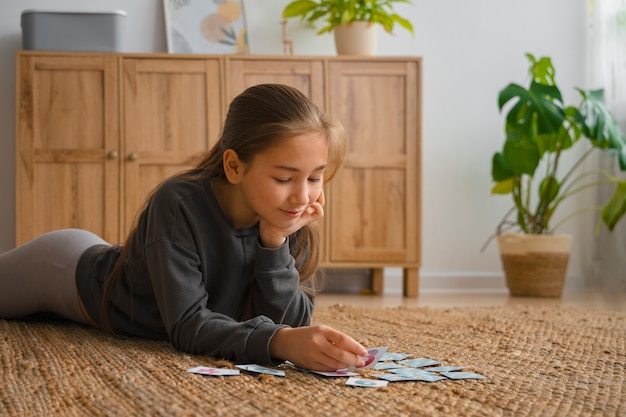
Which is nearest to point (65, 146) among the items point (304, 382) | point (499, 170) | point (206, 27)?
point (206, 27)

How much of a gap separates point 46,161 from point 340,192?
1.33m

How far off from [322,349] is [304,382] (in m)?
0.06

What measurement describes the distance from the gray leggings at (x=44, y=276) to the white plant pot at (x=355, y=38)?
209 centimetres

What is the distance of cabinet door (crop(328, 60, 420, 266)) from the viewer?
13.0 feet

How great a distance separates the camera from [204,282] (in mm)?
1709

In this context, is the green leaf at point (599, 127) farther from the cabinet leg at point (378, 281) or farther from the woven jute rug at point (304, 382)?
the woven jute rug at point (304, 382)

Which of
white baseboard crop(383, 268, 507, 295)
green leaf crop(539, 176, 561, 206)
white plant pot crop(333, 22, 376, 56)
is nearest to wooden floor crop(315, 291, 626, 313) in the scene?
white baseboard crop(383, 268, 507, 295)

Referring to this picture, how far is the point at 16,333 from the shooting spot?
1.98 meters

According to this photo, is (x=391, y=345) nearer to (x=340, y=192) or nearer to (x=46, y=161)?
(x=340, y=192)

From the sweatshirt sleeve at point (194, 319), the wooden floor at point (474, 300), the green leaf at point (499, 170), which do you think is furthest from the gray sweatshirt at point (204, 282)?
the green leaf at point (499, 170)

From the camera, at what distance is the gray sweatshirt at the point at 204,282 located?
1561 mm

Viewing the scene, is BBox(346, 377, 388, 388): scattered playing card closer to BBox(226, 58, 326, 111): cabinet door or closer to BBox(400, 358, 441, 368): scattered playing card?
BBox(400, 358, 441, 368): scattered playing card

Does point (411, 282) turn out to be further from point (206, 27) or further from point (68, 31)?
point (68, 31)

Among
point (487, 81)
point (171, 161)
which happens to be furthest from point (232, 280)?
point (487, 81)
